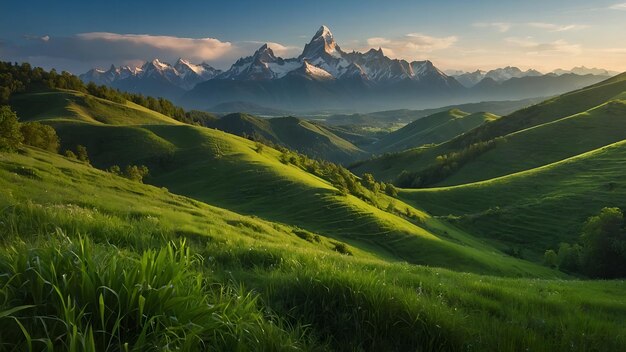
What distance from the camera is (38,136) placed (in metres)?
61.4

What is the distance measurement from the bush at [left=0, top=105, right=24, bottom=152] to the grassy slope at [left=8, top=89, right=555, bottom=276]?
38655mm

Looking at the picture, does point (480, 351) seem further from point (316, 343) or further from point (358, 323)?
point (316, 343)

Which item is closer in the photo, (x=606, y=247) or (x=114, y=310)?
(x=114, y=310)

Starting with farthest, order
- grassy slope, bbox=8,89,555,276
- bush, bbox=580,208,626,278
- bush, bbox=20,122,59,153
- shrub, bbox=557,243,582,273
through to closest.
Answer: shrub, bbox=557,243,582,273 → bush, bbox=580,208,626,278 → grassy slope, bbox=8,89,555,276 → bush, bbox=20,122,59,153

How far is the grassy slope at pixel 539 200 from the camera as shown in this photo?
11281 centimetres

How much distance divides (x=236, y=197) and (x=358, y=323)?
3046 inches

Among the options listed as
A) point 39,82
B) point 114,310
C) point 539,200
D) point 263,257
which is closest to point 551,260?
point 539,200

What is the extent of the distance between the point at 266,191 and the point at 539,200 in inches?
3572

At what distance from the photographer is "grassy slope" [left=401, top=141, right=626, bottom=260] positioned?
113 metres

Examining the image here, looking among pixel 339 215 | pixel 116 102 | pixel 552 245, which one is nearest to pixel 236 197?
pixel 339 215

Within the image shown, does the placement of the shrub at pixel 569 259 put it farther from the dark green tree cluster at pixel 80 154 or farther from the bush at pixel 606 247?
the dark green tree cluster at pixel 80 154

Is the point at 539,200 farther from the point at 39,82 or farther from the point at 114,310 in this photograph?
the point at 39,82

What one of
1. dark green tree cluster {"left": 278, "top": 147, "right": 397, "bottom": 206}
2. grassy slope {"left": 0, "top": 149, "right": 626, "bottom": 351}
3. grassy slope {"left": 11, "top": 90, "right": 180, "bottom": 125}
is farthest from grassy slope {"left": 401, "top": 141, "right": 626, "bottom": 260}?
grassy slope {"left": 0, "top": 149, "right": 626, "bottom": 351}

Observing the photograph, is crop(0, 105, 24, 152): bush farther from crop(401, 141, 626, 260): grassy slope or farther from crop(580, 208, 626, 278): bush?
crop(401, 141, 626, 260): grassy slope
